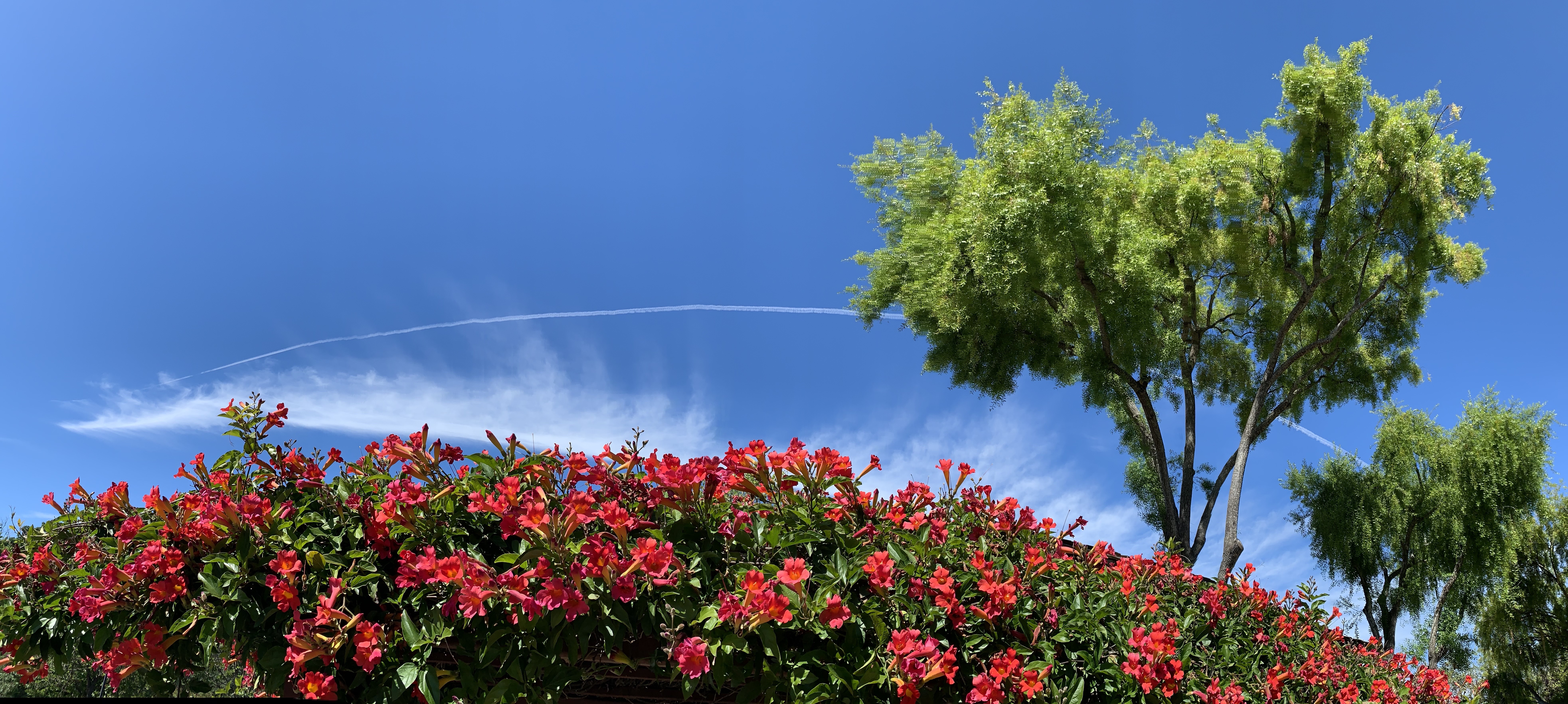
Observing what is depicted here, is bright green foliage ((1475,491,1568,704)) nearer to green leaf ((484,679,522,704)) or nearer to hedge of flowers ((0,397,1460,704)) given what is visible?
hedge of flowers ((0,397,1460,704))

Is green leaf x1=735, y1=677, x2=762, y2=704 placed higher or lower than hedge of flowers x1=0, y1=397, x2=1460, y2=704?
lower

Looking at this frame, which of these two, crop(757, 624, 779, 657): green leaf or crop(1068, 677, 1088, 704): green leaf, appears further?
crop(1068, 677, 1088, 704): green leaf

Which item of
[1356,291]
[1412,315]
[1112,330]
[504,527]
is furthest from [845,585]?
[1412,315]

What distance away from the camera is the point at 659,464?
A: 79.4 inches

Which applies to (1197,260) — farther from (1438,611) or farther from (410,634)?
(410,634)

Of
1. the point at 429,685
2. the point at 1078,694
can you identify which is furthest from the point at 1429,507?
the point at 429,685

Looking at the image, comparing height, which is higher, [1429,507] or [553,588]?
[1429,507]

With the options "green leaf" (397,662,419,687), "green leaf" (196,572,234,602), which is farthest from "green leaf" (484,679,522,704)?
"green leaf" (196,572,234,602)

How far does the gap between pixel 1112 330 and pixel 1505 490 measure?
8394 mm

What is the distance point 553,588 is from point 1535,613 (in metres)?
18.5

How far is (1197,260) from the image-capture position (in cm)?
1176

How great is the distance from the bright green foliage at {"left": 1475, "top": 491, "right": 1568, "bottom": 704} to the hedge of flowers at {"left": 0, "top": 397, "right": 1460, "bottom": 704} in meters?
16.0

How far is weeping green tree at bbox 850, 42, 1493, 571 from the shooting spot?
1018 cm

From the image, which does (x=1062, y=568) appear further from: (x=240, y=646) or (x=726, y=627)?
(x=240, y=646)
